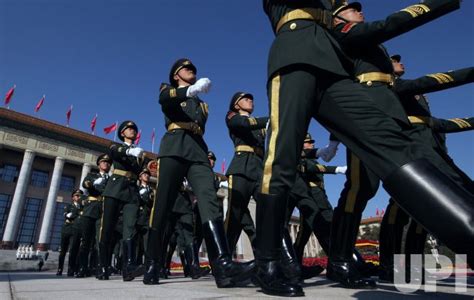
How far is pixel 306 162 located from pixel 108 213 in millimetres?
3191

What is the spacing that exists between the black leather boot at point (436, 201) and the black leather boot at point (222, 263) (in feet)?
5.37

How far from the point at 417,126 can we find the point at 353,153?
2.21 m

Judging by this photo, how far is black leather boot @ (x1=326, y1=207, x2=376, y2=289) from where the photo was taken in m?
2.88

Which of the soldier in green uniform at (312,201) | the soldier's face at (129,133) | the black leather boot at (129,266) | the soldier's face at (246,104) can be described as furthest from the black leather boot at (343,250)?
the soldier's face at (129,133)

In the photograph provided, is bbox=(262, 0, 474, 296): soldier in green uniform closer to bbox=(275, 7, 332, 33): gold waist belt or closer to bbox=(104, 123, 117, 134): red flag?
bbox=(275, 7, 332, 33): gold waist belt

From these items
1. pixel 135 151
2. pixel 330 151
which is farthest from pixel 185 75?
pixel 330 151

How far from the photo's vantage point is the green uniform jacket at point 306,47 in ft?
6.93

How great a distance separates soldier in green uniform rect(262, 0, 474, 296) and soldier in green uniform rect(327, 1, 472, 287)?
0.35 ft

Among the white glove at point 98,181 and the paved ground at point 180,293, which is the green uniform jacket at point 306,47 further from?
the white glove at point 98,181

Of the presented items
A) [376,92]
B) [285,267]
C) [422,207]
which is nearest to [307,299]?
[285,267]

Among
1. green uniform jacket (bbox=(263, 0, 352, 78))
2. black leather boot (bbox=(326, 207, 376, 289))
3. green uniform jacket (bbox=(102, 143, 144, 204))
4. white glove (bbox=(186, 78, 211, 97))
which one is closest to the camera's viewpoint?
green uniform jacket (bbox=(263, 0, 352, 78))

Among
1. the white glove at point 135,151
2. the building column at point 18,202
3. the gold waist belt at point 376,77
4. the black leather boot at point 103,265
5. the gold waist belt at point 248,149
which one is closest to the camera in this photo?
the gold waist belt at point 376,77

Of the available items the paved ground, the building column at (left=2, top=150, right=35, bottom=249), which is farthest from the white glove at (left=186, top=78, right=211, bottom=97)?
the building column at (left=2, top=150, right=35, bottom=249)

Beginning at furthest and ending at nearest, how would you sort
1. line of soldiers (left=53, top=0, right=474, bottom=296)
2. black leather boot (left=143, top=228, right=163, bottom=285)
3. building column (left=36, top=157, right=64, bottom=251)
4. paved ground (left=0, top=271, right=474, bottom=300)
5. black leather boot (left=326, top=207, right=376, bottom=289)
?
building column (left=36, top=157, right=64, bottom=251) < black leather boot (left=143, top=228, right=163, bottom=285) < black leather boot (left=326, top=207, right=376, bottom=289) < paved ground (left=0, top=271, right=474, bottom=300) < line of soldiers (left=53, top=0, right=474, bottom=296)
